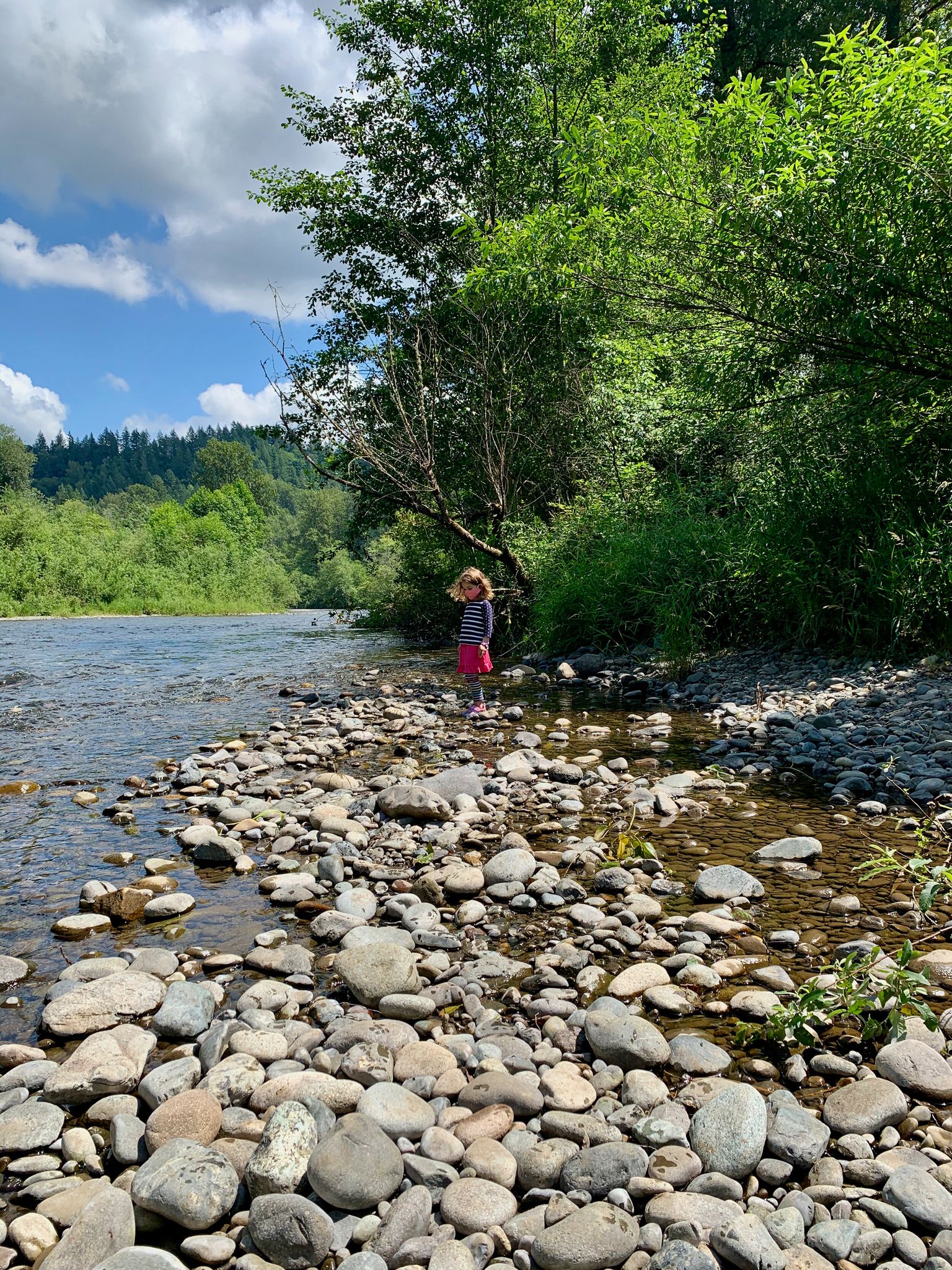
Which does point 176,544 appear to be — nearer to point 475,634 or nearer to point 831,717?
point 475,634

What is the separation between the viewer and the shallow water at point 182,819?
3975 millimetres

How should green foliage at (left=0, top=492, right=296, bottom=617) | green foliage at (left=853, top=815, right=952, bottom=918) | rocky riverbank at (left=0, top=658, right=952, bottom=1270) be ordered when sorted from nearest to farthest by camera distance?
rocky riverbank at (left=0, top=658, right=952, bottom=1270)
green foliage at (left=853, top=815, right=952, bottom=918)
green foliage at (left=0, top=492, right=296, bottom=617)

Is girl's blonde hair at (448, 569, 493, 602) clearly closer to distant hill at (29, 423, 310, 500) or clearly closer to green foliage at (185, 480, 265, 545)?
green foliage at (185, 480, 265, 545)

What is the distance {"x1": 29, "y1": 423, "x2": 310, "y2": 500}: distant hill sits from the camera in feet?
481

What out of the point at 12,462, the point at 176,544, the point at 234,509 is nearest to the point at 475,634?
the point at 176,544

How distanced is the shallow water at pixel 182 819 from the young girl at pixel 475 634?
681 mm

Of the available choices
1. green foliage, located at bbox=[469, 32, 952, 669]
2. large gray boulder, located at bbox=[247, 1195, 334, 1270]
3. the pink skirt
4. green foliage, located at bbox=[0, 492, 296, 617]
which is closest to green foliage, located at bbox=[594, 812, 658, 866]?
large gray boulder, located at bbox=[247, 1195, 334, 1270]

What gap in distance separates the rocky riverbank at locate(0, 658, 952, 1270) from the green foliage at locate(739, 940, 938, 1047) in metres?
0.06

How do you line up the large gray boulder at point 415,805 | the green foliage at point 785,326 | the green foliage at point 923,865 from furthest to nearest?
the green foliage at point 785,326 < the large gray boulder at point 415,805 < the green foliage at point 923,865

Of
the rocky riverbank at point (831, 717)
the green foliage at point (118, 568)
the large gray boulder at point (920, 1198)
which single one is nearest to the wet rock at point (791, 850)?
the rocky riverbank at point (831, 717)

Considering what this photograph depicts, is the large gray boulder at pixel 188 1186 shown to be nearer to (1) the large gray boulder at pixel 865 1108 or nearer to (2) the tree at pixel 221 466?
(1) the large gray boulder at pixel 865 1108

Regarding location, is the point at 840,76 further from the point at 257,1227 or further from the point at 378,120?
the point at 378,120

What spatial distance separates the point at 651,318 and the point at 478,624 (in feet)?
16.8

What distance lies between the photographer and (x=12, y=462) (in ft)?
291
